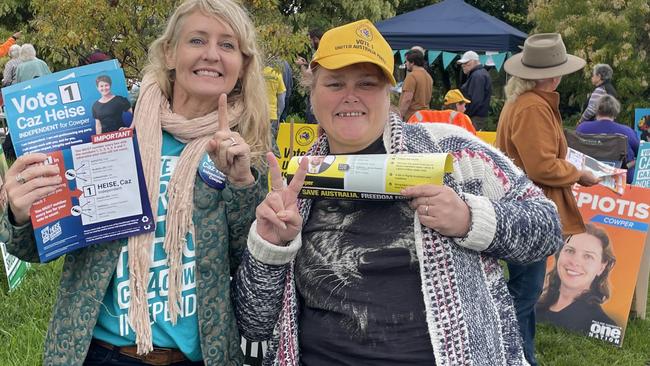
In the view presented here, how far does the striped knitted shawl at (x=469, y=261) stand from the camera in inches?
66.5

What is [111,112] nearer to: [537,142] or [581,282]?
[537,142]

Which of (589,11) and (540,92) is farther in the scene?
(589,11)

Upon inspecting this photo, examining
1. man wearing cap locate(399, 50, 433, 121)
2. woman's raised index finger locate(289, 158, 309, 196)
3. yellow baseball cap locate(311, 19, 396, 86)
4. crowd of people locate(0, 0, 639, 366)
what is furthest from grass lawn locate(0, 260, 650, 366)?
man wearing cap locate(399, 50, 433, 121)

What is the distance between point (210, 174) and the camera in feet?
6.16

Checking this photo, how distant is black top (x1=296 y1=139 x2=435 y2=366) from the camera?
68.6 inches

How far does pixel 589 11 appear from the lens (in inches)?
693

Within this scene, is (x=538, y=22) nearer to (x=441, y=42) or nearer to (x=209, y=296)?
(x=441, y=42)

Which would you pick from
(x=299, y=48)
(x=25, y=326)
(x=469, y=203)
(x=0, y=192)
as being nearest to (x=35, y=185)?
(x=0, y=192)

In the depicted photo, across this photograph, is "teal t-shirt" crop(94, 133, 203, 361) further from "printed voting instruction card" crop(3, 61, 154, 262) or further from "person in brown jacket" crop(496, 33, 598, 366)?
"person in brown jacket" crop(496, 33, 598, 366)

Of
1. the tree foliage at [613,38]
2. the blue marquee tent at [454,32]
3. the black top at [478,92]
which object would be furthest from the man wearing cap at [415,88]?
the tree foliage at [613,38]

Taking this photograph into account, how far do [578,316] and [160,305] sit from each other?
3.91m

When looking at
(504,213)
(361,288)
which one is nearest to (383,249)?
(361,288)

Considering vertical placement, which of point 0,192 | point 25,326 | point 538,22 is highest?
point 0,192

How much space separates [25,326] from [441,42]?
1107 centimetres
